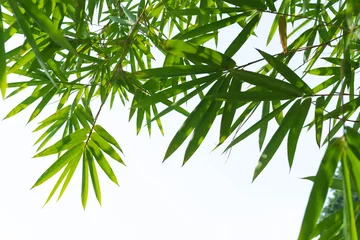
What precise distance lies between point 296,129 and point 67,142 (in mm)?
715

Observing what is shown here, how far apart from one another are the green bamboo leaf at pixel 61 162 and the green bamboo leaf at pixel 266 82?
0.72 meters

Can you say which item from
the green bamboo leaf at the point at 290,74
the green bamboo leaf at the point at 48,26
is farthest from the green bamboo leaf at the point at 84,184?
the green bamboo leaf at the point at 48,26

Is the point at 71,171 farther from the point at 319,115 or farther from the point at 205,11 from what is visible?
the point at 319,115

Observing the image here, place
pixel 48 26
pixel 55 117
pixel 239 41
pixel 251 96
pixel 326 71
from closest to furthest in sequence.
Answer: pixel 48 26 < pixel 251 96 < pixel 239 41 < pixel 326 71 < pixel 55 117

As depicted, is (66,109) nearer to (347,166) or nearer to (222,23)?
(222,23)

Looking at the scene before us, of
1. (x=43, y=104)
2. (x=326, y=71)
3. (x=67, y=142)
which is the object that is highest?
(x=326, y=71)

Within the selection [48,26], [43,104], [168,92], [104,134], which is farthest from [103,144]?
[48,26]

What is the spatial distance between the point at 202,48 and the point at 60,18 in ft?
1.25

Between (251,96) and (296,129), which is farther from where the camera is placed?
(296,129)

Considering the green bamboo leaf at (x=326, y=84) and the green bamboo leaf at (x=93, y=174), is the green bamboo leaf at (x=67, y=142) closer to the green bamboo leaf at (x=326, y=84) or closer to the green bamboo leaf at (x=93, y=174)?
the green bamboo leaf at (x=93, y=174)

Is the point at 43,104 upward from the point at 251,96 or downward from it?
upward

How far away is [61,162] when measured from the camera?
5.82 feet

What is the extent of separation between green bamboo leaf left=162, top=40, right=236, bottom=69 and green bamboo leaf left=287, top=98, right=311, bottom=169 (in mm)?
179

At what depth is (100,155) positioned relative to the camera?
6.05 feet
